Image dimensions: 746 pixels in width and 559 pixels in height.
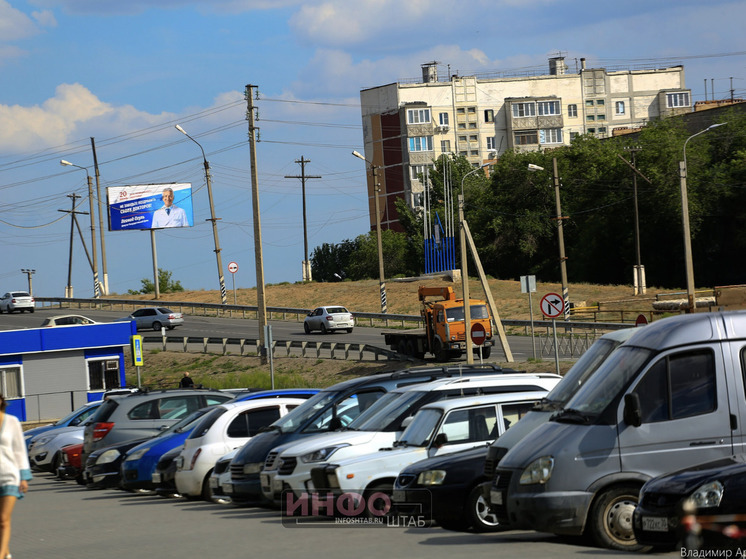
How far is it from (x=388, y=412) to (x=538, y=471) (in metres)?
4.00

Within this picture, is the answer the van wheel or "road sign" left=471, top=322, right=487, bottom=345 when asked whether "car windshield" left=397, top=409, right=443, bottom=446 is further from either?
"road sign" left=471, top=322, right=487, bottom=345

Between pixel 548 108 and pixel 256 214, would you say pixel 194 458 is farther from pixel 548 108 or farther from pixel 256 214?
pixel 548 108

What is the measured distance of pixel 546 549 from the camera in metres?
9.03

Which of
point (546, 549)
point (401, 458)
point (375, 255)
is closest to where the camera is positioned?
point (546, 549)

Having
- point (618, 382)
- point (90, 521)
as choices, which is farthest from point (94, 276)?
point (618, 382)

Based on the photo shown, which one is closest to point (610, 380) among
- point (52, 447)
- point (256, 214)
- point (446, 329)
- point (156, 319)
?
point (52, 447)

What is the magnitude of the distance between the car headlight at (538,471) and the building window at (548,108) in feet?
355

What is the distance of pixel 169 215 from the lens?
79.4 m

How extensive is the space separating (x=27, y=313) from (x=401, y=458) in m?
71.4

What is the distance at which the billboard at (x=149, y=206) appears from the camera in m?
78.3

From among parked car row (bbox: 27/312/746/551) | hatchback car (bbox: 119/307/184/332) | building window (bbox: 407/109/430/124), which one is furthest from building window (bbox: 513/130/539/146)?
parked car row (bbox: 27/312/746/551)

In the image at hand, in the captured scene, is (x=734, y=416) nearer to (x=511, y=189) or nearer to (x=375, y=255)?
(x=511, y=189)

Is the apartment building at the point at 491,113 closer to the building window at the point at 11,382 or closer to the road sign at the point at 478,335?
the building window at the point at 11,382

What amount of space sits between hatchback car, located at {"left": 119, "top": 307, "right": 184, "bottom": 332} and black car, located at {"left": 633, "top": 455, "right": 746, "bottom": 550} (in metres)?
55.8
